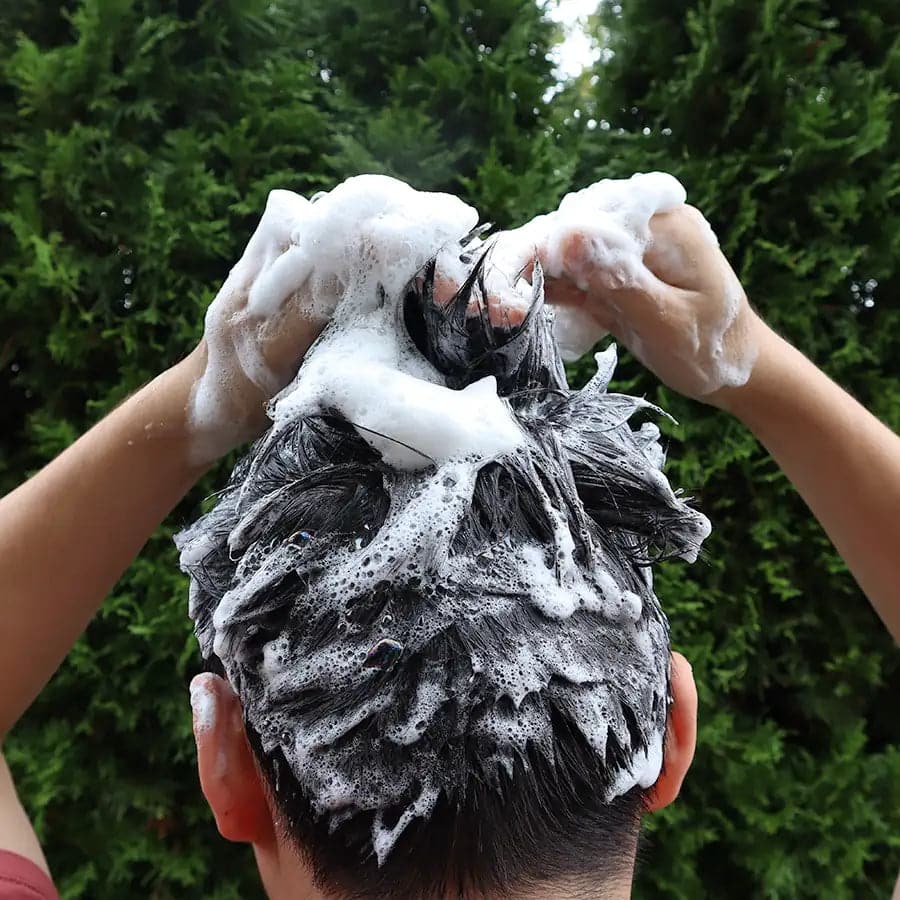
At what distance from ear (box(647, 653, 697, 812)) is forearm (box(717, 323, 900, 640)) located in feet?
1.12

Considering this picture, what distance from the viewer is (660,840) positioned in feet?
5.95

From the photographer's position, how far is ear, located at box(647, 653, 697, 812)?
2.49 ft

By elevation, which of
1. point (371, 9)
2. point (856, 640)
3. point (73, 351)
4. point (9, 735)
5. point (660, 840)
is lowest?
point (9, 735)

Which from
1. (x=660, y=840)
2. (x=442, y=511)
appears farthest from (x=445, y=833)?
(x=660, y=840)

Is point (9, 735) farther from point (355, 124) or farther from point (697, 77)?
point (697, 77)

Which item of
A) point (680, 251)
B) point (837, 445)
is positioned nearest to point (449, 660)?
point (680, 251)

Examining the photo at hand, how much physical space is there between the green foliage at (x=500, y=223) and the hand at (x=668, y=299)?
3.04ft

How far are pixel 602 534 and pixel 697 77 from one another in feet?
5.07

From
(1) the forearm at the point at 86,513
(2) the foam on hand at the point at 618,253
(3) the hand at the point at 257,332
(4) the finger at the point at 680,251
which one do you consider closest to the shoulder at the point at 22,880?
(1) the forearm at the point at 86,513

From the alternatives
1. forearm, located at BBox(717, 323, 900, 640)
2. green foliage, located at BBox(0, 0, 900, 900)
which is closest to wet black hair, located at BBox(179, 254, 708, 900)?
forearm, located at BBox(717, 323, 900, 640)

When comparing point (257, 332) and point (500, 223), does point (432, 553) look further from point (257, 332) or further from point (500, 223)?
point (500, 223)

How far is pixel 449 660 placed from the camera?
59 centimetres

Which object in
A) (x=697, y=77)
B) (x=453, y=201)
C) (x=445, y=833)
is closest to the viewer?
(x=445, y=833)

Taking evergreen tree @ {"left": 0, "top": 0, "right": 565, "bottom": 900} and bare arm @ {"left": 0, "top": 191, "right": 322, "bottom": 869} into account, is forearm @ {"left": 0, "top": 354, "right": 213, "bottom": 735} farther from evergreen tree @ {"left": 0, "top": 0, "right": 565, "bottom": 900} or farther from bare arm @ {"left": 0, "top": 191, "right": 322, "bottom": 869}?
evergreen tree @ {"left": 0, "top": 0, "right": 565, "bottom": 900}
